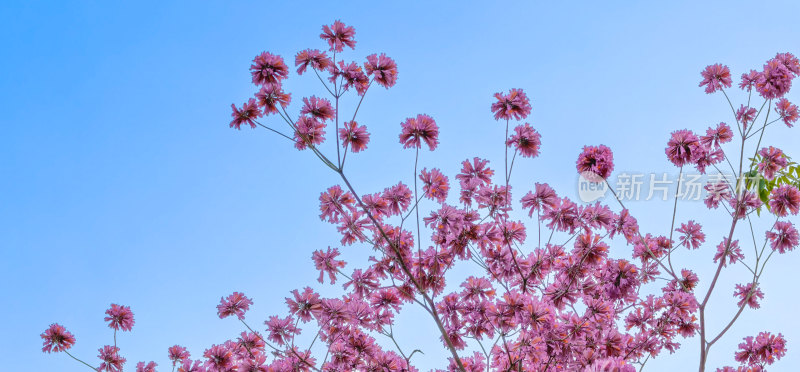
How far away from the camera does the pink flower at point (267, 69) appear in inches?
171

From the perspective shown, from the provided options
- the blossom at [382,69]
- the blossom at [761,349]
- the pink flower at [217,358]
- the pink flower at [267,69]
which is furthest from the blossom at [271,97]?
the blossom at [761,349]

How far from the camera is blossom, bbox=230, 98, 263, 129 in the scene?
14.5 feet

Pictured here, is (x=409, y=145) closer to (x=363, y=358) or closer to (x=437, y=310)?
(x=437, y=310)

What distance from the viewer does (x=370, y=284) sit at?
4.59 m

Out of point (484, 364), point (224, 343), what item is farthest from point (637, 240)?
point (224, 343)

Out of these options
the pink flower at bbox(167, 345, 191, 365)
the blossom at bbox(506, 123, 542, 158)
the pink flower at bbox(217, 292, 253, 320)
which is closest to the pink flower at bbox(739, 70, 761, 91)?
the blossom at bbox(506, 123, 542, 158)

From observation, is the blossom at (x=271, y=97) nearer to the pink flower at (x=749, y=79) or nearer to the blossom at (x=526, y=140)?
the blossom at (x=526, y=140)

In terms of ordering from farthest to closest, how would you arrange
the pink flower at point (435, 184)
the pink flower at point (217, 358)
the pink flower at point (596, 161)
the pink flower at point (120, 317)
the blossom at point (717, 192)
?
1. the pink flower at point (120, 317)
2. the blossom at point (717, 192)
3. the pink flower at point (217, 358)
4. the pink flower at point (435, 184)
5. the pink flower at point (596, 161)

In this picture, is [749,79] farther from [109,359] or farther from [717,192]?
[109,359]

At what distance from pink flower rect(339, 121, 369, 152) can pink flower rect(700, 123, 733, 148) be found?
10.7 ft

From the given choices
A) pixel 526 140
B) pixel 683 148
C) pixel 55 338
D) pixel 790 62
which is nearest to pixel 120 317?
pixel 55 338

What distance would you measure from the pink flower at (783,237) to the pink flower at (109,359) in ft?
24.4

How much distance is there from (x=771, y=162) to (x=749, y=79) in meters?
0.96

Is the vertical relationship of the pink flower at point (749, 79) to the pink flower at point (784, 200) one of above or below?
above
